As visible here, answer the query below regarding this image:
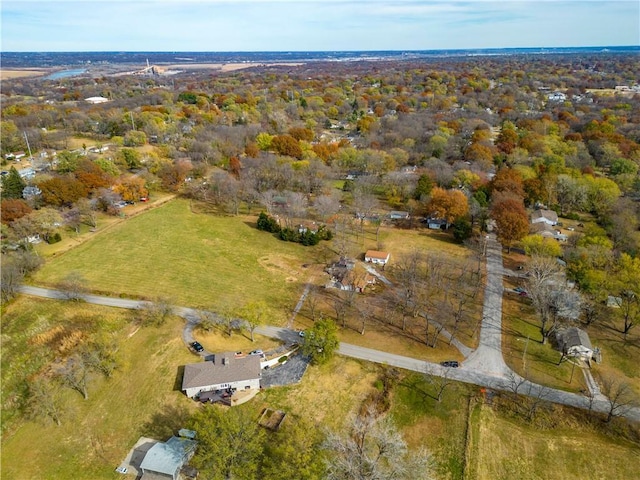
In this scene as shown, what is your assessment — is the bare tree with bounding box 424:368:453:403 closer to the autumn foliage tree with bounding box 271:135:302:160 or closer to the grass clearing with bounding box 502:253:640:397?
the grass clearing with bounding box 502:253:640:397

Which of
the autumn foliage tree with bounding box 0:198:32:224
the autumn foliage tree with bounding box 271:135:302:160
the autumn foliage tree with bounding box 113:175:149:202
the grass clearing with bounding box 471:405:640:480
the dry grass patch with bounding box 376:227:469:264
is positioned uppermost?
the autumn foliage tree with bounding box 271:135:302:160

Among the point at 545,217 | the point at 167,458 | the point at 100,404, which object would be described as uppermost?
the point at 545,217

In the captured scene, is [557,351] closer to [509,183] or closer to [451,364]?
[451,364]

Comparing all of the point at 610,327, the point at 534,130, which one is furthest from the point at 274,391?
the point at 534,130

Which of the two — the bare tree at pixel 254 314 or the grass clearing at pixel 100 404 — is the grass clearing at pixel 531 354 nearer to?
the bare tree at pixel 254 314

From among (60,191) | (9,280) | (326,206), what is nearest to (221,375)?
(9,280)

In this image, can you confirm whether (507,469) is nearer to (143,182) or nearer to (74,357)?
(74,357)

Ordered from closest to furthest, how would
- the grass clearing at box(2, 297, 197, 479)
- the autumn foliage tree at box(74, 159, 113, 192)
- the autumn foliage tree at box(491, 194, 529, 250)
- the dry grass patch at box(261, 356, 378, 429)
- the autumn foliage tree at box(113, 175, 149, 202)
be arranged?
the grass clearing at box(2, 297, 197, 479)
the dry grass patch at box(261, 356, 378, 429)
the autumn foliage tree at box(491, 194, 529, 250)
the autumn foliage tree at box(74, 159, 113, 192)
the autumn foliage tree at box(113, 175, 149, 202)

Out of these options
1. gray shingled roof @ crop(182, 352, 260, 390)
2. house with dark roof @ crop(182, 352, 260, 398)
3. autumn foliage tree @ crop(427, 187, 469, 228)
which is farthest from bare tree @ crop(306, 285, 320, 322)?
autumn foliage tree @ crop(427, 187, 469, 228)
